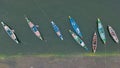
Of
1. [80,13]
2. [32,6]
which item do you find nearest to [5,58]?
[32,6]

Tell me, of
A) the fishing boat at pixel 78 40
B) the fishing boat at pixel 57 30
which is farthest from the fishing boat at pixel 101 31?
the fishing boat at pixel 57 30

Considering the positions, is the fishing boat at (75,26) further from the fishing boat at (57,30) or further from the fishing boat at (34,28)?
the fishing boat at (34,28)

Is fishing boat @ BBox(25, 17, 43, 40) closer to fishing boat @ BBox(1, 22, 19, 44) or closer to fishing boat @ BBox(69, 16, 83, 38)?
fishing boat @ BBox(1, 22, 19, 44)

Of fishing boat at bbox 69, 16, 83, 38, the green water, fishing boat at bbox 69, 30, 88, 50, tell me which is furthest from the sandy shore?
fishing boat at bbox 69, 16, 83, 38

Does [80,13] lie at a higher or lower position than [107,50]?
higher

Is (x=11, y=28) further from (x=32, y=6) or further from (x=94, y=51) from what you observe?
(x=94, y=51)
